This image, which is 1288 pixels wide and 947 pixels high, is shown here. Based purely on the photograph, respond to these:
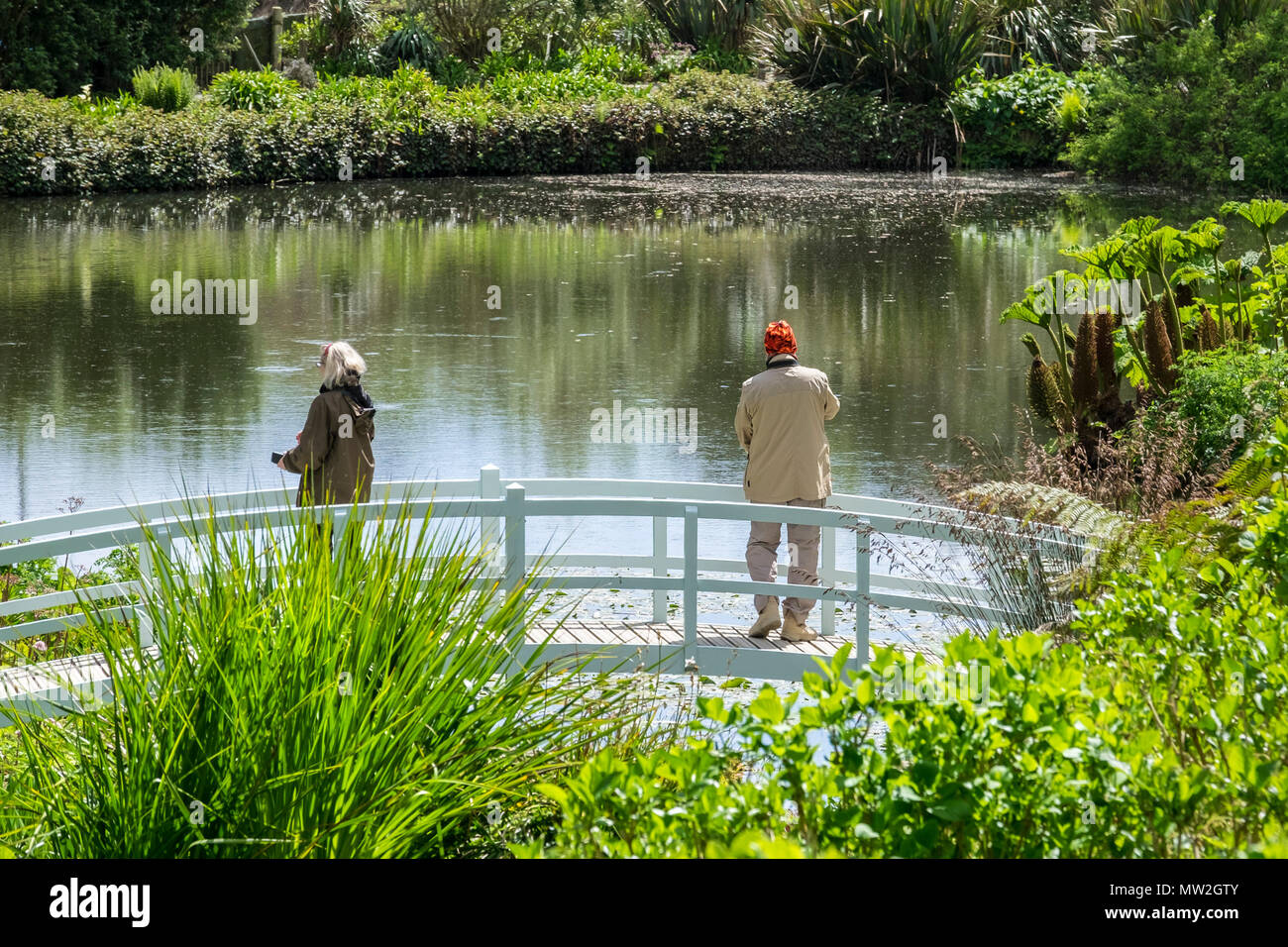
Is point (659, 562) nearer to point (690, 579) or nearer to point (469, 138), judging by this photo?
point (690, 579)

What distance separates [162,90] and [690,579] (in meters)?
28.4

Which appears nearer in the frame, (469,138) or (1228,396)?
(1228,396)

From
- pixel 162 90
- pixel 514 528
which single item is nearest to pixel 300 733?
pixel 514 528

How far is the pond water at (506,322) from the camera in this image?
11625mm

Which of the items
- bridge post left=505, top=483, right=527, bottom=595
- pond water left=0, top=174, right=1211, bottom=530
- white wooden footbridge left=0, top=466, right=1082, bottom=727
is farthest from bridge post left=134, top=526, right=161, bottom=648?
bridge post left=505, top=483, right=527, bottom=595

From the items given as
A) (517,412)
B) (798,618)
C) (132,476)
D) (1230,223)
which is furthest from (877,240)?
(798,618)

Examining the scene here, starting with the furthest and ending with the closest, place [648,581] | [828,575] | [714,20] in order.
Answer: [714,20] → [828,575] → [648,581]

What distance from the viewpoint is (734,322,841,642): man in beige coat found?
7.36 metres

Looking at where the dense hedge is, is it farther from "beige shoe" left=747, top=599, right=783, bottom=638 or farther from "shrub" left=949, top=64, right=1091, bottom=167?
"beige shoe" left=747, top=599, right=783, bottom=638

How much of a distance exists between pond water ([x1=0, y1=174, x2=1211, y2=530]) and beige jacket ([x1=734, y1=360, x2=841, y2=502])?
182 cm

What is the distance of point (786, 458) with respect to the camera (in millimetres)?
7438

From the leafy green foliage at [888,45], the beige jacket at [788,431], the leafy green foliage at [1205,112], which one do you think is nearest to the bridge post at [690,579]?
the beige jacket at [788,431]

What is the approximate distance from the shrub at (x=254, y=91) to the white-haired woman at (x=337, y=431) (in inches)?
1021
